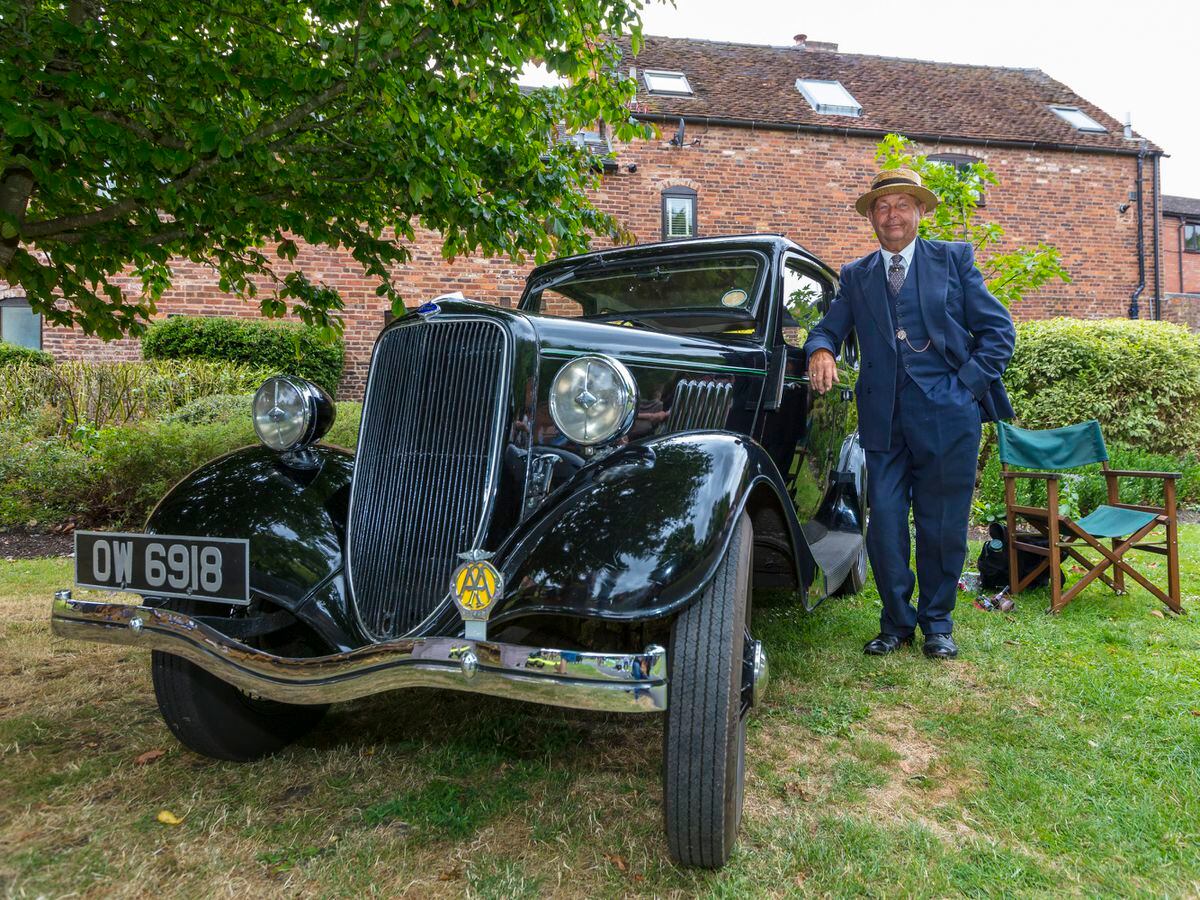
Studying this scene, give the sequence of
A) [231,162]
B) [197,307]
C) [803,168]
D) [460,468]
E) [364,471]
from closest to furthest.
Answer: [460,468] < [364,471] < [231,162] < [197,307] < [803,168]

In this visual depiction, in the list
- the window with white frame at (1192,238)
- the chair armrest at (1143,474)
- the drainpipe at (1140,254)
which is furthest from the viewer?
the window with white frame at (1192,238)

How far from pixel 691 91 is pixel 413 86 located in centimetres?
1170

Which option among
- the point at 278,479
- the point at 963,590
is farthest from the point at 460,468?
the point at 963,590

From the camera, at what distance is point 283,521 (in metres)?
2.29

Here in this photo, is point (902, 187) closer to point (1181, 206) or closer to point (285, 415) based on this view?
point (285, 415)

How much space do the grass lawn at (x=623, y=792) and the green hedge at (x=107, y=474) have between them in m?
3.10

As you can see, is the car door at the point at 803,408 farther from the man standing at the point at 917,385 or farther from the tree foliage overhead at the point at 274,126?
the tree foliage overhead at the point at 274,126

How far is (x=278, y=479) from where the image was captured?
2453 mm

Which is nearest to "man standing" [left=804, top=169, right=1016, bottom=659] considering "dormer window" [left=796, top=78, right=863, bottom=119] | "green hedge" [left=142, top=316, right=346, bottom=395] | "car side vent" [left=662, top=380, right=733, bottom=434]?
"car side vent" [left=662, top=380, right=733, bottom=434]

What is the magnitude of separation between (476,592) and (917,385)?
229 centimetres

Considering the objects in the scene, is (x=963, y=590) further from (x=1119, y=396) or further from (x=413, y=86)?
(x=1119, y=396)

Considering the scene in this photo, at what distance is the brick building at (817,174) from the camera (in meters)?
12.2

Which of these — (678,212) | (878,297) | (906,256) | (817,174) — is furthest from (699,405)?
(817,174)

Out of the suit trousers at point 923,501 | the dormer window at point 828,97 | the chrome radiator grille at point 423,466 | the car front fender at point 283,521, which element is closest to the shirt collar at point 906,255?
the suit trousers at point 923,501
